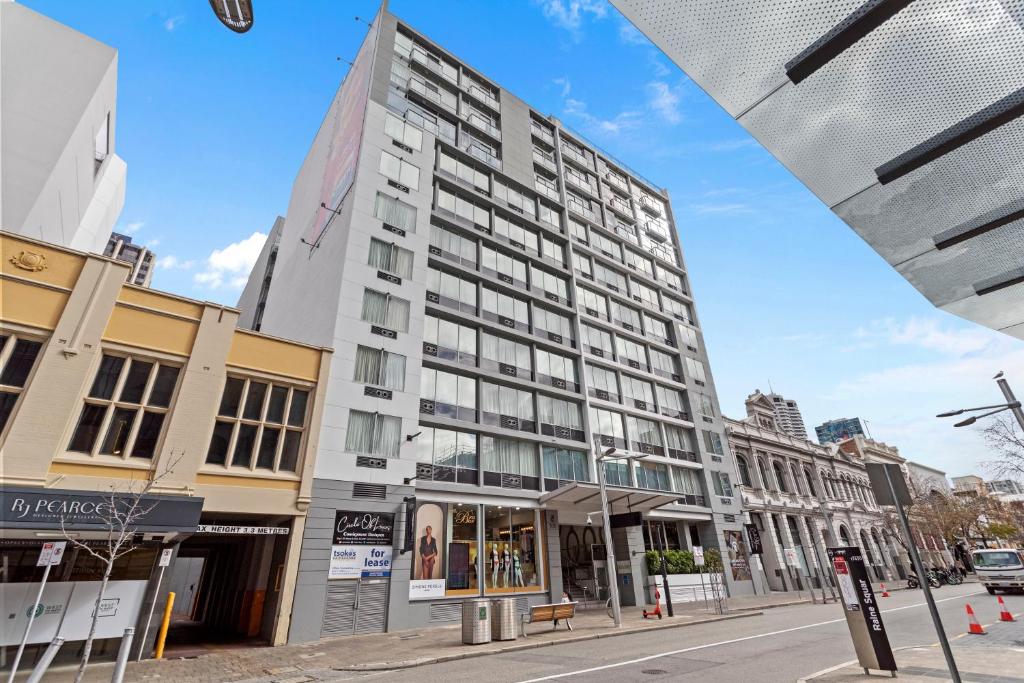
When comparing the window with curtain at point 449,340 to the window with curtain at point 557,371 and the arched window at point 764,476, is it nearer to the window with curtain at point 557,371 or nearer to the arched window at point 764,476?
the window with curtain at point 557,371

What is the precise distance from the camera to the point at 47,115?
85.9 feet

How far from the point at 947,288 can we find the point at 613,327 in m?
34.0

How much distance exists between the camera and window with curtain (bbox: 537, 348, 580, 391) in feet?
105

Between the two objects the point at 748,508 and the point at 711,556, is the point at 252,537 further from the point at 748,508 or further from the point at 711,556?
the point at 748,508

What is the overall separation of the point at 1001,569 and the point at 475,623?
29103 millimetres

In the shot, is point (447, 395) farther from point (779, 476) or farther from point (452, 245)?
point (779, 476)

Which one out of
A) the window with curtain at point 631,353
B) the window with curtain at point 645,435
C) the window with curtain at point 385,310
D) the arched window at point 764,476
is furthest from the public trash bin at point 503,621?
the arched window at point 764,476

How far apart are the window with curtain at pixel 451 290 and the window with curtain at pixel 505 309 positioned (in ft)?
3.08

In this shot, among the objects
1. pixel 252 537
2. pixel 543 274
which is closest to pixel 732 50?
pixel 252 537

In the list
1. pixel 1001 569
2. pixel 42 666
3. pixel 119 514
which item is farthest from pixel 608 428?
pixel 42 666

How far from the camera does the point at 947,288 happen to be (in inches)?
182

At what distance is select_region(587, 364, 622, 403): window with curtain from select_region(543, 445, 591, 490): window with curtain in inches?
204

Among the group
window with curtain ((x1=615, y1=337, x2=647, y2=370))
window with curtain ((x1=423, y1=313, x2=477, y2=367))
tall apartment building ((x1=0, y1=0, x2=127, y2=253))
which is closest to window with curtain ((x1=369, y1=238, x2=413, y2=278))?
window with curtain ((x1=423, y1=313, x2=477, y2=367))

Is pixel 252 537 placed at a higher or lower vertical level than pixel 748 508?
lower
